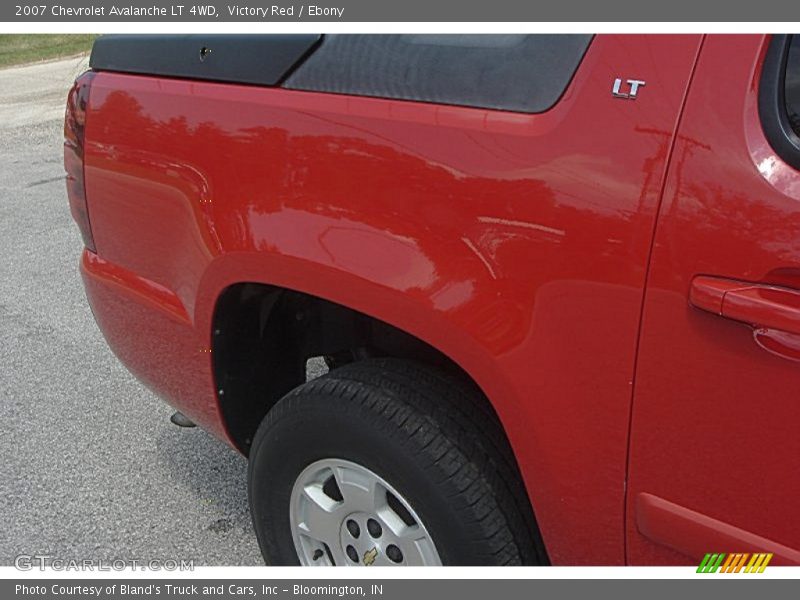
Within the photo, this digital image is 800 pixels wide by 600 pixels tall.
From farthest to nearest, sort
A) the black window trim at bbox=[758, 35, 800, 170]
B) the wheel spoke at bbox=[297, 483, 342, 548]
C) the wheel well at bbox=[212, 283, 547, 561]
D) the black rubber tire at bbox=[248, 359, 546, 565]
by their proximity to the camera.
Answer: the wheel well at bbox=[212, 283, 547, 561], the wheel spoke at bbox=[297, 483, 342, 548], the black rubber tire at bbox=[248, 359, 546, 565], the black window trim at bbox=[758, 35, 800, 170]

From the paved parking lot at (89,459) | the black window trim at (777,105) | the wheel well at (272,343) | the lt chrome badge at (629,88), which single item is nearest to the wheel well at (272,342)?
the wheel well at (272,343)

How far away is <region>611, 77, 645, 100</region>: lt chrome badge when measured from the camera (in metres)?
1.41

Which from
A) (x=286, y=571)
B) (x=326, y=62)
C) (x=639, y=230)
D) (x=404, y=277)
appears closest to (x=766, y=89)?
(x=639, y=230)

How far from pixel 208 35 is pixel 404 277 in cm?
83

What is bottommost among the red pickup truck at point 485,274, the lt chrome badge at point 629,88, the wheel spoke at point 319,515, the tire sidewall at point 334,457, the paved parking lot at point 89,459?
the paved parking lot at point 89,459

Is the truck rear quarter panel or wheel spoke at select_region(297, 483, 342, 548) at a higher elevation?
the truck rear quarter panel

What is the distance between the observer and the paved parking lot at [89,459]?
2.77 meters

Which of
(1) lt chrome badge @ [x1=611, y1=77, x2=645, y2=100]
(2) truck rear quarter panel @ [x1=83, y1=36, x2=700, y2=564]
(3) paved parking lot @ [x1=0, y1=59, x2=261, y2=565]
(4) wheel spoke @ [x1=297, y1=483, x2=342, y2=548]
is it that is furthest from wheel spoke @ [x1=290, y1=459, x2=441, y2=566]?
(1) lt chrome badge @ [x1=611, y1=77, x2=645, y2=100]

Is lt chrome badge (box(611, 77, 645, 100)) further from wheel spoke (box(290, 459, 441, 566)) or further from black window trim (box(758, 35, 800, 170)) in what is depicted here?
wheel spoke (box(290, 459, 441, 566))

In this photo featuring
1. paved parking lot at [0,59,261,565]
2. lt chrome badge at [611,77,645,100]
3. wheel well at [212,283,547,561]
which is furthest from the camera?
paved parking lot at [0,59,261,565]

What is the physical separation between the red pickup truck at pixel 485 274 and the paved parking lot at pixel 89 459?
0.61 metres

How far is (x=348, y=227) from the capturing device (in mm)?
1776

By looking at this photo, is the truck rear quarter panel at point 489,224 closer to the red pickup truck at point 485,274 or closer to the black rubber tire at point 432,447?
the red pickup truck at point 485,274

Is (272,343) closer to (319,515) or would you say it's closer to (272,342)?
(272,342)
